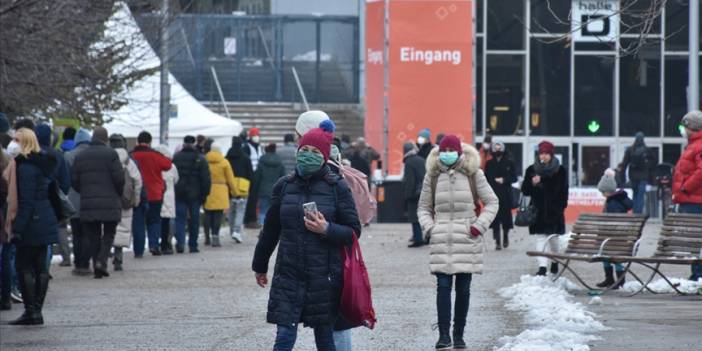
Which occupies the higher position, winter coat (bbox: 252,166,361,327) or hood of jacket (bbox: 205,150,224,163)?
hood of jacket (bbox: 205,150,224,163)

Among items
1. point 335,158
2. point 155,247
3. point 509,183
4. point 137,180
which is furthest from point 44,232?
point 509,183

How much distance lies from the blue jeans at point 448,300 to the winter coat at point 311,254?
2864mm

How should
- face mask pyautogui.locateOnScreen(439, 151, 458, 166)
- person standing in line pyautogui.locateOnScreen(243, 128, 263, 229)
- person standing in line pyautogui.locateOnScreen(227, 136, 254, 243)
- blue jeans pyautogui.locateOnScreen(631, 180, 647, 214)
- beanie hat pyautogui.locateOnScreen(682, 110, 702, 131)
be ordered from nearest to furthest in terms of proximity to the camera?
face mask pyautogui.locateOnScreen(439, 151, 458, 166), beanie hat pyautogui.locateOnScreen(682, 110, 702, 131), person standing in line pyautogui.locateOnScreen(227, 136, 254, 243), person standing in line pyautogui.locateOnScreen(243, 128, 263, 229), blue jeans pyautogui.locateOnScreen(631, 180, 647, 214)

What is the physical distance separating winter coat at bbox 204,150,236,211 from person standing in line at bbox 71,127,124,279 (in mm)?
5581

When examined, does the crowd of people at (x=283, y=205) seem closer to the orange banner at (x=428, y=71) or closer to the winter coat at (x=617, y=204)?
the winter coat at (x=617, y=204)

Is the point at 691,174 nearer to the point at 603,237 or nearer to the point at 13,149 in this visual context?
the point at 603,237

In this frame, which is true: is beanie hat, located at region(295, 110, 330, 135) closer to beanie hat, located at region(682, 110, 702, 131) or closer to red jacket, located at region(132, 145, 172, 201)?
beanie hat, located at region(682, 110, 702, 131)

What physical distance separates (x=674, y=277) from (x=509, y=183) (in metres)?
6.28

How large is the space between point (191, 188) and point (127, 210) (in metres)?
3.36

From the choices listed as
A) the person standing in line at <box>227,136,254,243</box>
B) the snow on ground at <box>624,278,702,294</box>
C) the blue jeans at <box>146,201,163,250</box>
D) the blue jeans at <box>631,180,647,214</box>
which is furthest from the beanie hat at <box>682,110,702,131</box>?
the blue jeans at <box>631,180,647,214</box>

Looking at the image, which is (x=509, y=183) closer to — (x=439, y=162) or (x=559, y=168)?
(x=559, y=168)

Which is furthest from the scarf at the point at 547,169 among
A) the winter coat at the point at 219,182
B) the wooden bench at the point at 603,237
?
the winter coat at the point at 219,182

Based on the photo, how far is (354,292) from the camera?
899 centimetres

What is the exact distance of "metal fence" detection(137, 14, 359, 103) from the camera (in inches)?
2031
